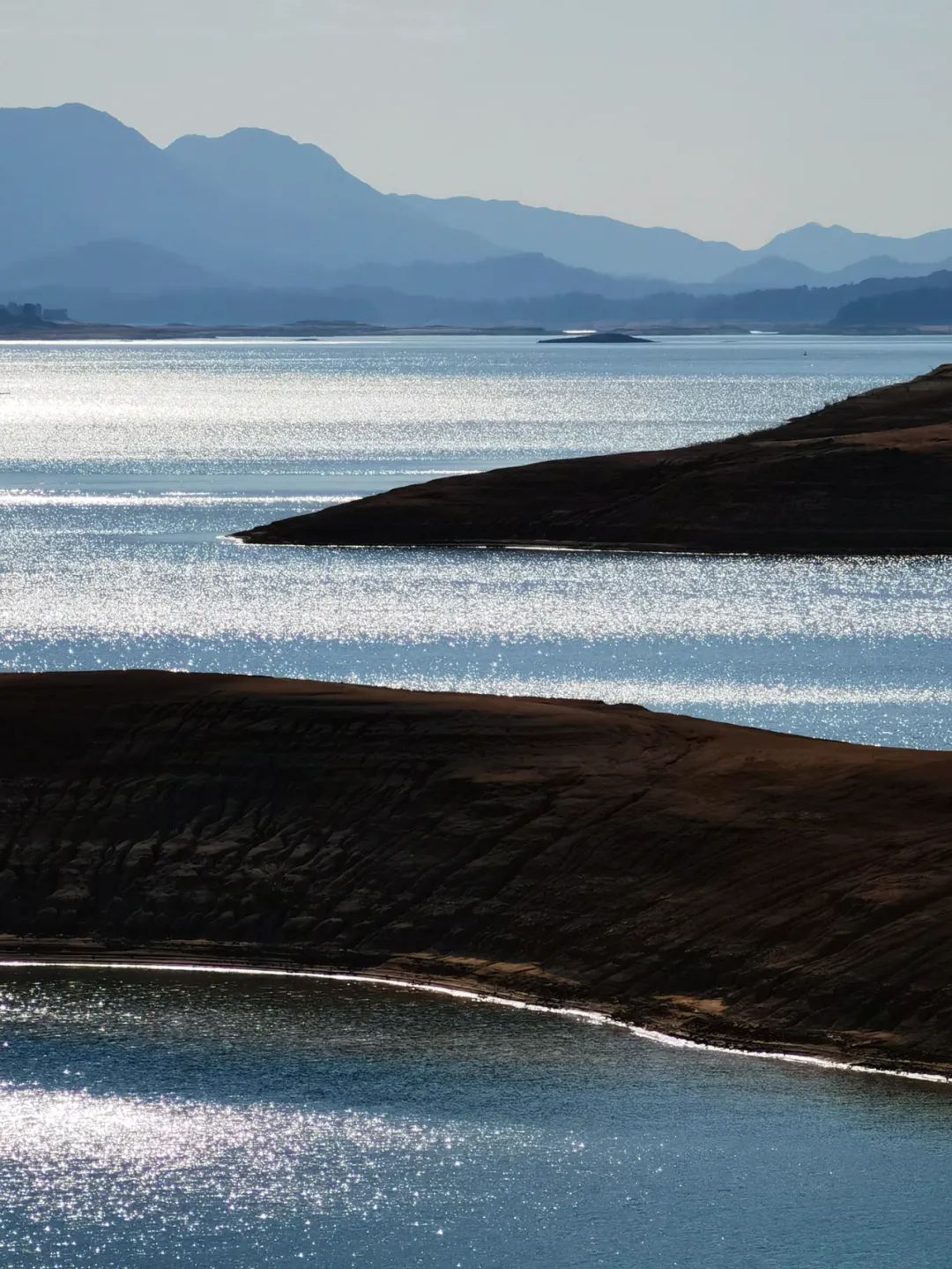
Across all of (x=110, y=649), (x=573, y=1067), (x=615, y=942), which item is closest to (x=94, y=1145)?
(x=573, y=1067)

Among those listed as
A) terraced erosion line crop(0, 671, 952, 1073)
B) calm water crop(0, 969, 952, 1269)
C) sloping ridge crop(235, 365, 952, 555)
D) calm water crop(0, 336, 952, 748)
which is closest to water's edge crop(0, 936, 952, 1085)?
terraced erosion line crop(0, 671, 952, 1073)

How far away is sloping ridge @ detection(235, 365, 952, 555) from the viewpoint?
A: 10738 centimetres

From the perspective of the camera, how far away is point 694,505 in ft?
366

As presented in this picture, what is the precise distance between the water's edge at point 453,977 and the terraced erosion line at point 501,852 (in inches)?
2.8

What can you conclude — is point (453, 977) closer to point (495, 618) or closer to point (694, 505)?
point (495, 618)

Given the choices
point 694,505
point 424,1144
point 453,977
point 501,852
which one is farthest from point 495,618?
point 424,1144

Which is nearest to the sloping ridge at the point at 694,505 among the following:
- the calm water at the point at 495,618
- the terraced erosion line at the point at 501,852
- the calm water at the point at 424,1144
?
the calm water at the point at 495,618

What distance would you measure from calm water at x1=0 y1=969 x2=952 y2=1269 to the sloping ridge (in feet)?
248

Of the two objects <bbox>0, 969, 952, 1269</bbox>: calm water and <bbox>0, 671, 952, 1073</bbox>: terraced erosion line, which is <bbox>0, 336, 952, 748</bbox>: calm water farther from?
<bbox>0, 969, 952, 1269</bbox>: calm water

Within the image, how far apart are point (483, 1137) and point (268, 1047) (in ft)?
16.5

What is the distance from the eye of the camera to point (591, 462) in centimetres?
11944

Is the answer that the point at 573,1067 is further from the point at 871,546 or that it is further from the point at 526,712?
the point at 871,546

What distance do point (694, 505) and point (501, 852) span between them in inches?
2990

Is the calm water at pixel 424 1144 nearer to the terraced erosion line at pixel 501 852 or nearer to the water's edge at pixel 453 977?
the water's edge at pixel 453 977
